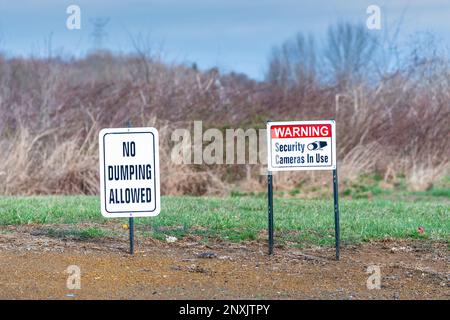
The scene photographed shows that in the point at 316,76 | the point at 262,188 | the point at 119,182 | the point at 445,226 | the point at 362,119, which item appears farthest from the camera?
the point at 316,76

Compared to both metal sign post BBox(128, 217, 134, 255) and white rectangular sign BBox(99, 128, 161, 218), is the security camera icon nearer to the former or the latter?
white rectangular sign BBox(99, 128, 161, 218)

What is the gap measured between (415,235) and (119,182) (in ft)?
11.7

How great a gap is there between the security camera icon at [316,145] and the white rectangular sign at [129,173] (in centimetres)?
158

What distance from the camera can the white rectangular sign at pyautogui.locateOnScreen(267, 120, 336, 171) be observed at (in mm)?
8523

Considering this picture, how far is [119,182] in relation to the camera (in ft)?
28.0

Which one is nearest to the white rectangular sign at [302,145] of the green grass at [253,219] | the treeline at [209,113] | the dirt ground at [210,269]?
the dirt ground at [210,269]

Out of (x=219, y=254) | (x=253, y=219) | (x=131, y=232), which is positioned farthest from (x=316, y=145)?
(x=253, y=219)

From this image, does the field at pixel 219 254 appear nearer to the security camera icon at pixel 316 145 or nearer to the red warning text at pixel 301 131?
the security camera icon at pixel 316 145

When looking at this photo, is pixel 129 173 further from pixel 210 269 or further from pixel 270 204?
pixel 270 204

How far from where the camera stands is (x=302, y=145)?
28.0ft

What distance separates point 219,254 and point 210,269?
2.06 ft

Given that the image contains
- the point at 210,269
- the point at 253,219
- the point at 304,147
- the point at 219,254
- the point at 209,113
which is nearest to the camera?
the point at 210,269
